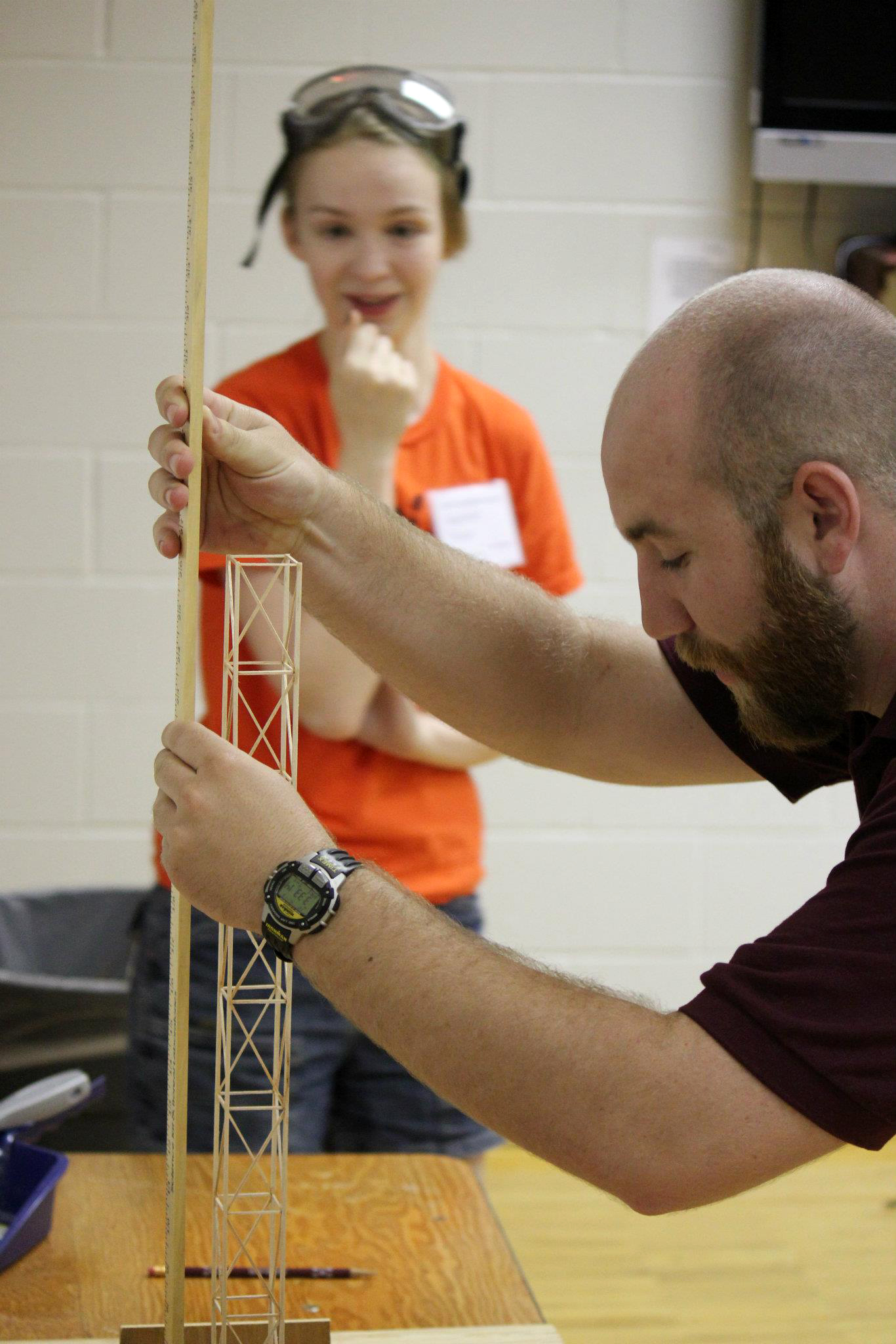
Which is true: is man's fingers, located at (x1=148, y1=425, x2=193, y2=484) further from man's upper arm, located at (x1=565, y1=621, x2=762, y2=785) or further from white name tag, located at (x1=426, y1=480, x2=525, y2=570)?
white name tag, located at (x1=426, y1=480, x2=525, y2=570)

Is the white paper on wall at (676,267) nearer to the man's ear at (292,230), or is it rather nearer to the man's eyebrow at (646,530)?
the man's ear at (292,230)

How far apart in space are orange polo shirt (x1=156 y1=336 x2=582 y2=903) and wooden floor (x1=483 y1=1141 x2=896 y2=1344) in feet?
2.78

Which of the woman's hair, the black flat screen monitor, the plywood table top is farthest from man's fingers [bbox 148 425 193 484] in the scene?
the black flat screen monitor

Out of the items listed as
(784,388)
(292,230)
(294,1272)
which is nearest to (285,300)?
(292,230)

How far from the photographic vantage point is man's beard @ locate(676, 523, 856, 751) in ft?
3.13

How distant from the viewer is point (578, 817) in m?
2.74

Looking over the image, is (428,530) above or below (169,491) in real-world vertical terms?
below

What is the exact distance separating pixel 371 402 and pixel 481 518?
0.21 m

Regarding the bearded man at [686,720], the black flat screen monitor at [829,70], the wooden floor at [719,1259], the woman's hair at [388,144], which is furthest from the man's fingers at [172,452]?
the black flat screen monitor at [829,70]

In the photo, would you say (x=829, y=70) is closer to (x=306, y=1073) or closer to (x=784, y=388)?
(x=784, y=388)

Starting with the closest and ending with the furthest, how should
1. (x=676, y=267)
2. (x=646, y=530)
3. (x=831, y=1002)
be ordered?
(x=831, y=1002)
(x=646, y=530)
(x=676, y=267)

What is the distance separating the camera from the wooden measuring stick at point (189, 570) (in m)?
0.83

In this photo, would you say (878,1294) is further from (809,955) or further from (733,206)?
(733,206)

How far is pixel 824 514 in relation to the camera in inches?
36.7
